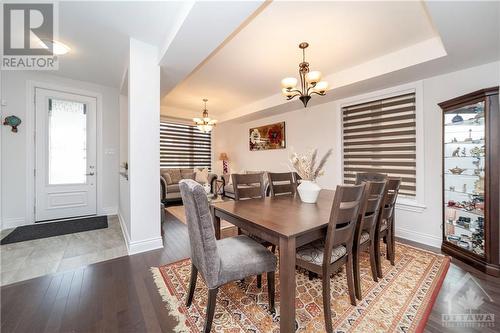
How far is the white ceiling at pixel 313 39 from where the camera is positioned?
1989mm

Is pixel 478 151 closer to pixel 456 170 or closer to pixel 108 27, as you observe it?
pixel 456 170

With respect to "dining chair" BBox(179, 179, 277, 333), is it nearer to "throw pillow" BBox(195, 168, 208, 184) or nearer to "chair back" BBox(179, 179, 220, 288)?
"chair back" BBox(179, 179, 220, 288)

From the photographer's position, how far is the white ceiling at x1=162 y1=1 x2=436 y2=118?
199 centimetres

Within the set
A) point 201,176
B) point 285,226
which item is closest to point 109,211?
point 201,176

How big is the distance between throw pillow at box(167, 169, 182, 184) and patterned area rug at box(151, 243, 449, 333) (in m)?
3.71

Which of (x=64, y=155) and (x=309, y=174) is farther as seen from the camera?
(x=64, y=155)

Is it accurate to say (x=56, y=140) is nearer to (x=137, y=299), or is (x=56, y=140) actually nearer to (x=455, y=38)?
(x=137, y=299)

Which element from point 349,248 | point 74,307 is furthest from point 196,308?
point 349,248

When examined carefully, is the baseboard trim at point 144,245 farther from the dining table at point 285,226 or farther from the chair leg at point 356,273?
the chair leg at point 356,273

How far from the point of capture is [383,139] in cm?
342

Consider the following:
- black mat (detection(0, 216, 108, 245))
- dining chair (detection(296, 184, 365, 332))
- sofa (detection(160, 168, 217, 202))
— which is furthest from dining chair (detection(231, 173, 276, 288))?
sofa (detection(160, 168, 217, 202))

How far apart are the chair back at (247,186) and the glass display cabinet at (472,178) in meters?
2.38

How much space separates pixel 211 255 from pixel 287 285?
Result: 0.49 metres

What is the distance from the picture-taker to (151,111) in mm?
2580
